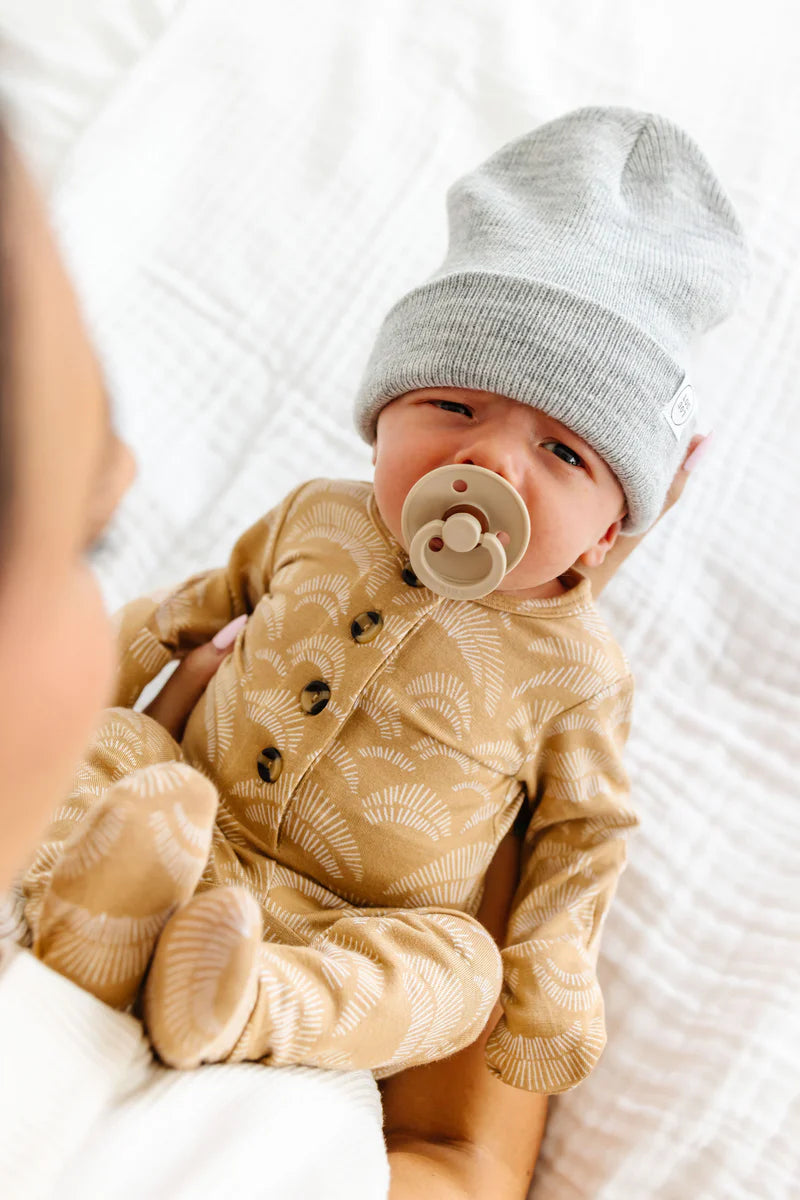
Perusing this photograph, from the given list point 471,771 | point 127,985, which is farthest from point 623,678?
point 127,985

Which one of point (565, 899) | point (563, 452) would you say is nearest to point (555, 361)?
point (563, 452)

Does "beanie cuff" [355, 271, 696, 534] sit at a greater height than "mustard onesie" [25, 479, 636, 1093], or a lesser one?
greater

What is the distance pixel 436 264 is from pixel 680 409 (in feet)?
1.85

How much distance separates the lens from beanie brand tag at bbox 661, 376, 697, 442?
78cm

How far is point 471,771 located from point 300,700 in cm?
15

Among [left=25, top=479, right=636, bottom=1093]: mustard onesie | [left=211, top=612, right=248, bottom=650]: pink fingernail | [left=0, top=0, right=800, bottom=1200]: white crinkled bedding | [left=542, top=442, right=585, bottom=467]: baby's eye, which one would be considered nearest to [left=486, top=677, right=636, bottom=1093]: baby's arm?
[left=25, top=479, right=636, bottom=1093]: mustard onesie

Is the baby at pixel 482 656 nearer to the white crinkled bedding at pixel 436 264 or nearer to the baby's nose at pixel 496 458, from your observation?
the baby's nose at pixel 496 458

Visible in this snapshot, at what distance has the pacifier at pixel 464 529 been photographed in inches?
27.7

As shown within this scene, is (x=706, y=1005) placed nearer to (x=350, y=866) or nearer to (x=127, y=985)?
(x=350, y=866)

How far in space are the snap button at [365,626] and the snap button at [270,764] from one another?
113 millimetres

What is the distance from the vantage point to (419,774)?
792mm

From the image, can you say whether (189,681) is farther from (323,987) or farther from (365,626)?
(323,987)

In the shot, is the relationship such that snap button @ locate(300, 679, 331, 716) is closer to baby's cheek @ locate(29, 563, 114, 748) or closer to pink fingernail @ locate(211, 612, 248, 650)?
pink fingernail @ locate(211, 612, 248, 650)

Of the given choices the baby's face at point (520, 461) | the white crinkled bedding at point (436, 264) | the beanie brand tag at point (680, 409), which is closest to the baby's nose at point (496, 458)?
the baby's face at point (520, 461)
